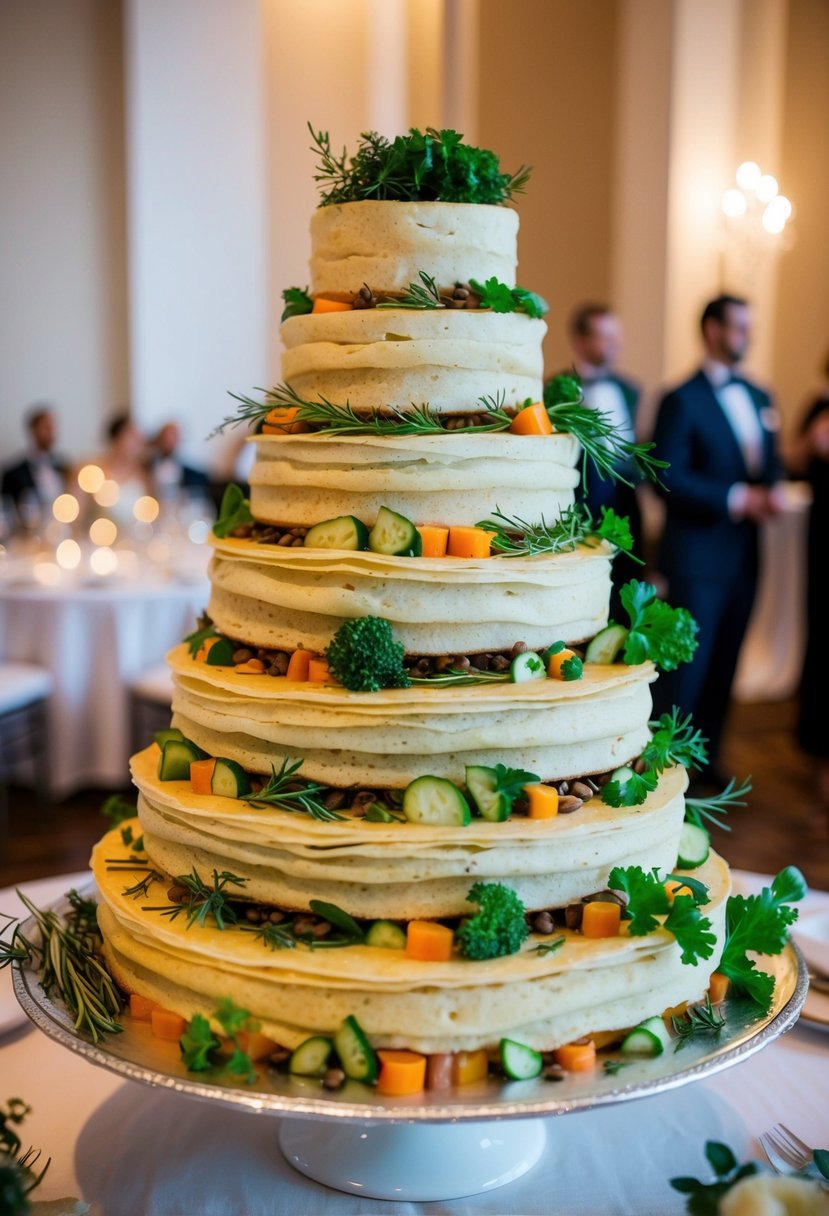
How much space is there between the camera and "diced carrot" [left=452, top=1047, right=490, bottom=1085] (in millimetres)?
1729

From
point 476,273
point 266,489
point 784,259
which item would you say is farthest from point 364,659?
point 784,259

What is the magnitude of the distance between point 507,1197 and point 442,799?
632mm

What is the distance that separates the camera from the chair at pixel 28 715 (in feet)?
18.8

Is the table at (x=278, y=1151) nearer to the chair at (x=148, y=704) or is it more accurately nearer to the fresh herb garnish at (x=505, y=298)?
the fresh herb garnish at (x=505, y=298)

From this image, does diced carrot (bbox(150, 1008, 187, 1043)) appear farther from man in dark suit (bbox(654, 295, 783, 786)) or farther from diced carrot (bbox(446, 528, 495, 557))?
man in dark suit (bbox(654, 295, 783, 786))

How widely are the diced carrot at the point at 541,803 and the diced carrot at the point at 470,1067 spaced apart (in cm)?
35

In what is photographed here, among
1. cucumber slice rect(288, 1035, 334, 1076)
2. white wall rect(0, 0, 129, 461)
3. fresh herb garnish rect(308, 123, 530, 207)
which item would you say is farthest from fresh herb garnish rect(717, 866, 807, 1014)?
white wall rect(0, 0, 129, 461)

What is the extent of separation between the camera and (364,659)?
1835 mm

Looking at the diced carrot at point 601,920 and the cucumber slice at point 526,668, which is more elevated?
the cucumber slice at point 526,668

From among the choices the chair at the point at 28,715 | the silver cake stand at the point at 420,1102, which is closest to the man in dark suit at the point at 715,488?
the chair at the point at 28,715

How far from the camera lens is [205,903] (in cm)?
189

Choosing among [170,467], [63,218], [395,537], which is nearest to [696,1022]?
[395,537]

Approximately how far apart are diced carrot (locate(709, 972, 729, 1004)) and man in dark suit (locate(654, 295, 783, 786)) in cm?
437

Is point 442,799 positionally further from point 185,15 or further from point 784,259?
point 784,259
